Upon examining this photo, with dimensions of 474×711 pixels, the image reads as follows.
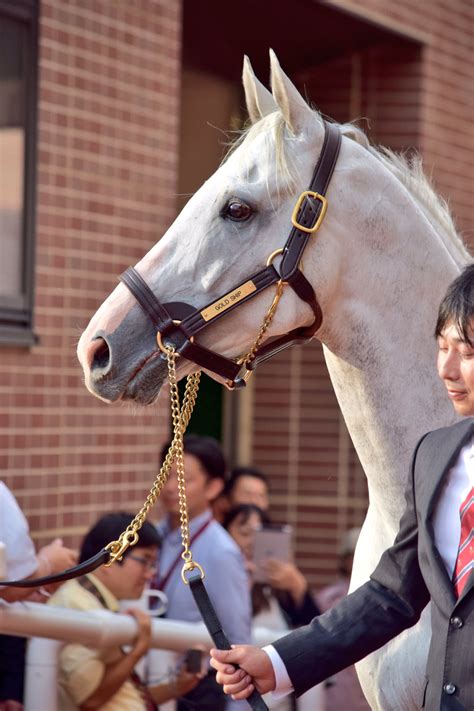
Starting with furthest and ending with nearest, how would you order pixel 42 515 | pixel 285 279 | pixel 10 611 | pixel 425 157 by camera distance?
pixel 425 157 → pixel 42 515 → pixel 10 611 → pixel 285 279

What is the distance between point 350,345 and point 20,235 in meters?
3.28

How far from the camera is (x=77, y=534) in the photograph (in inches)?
257

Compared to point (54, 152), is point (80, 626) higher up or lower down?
lower down

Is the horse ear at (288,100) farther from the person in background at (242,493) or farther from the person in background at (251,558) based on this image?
the person in background at (242,493)

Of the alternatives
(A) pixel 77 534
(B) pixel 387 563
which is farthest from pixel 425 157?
(B) pixel 387 563

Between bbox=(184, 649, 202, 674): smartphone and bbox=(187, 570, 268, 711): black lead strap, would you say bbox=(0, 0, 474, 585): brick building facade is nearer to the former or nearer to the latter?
bbox=(184, 649, 202, 674): smartphone

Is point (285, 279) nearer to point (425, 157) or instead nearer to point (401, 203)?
point (401, 203)

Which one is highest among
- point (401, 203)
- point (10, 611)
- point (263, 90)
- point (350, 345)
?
point (263, 90)

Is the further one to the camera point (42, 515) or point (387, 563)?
point (42, 515)

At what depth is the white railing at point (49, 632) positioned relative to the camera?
417 cm

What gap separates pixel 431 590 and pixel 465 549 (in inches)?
4.9

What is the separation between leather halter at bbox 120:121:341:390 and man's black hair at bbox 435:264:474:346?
0.69 m

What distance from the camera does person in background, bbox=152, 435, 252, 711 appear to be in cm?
527

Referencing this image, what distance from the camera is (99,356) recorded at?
3361 millimetres
